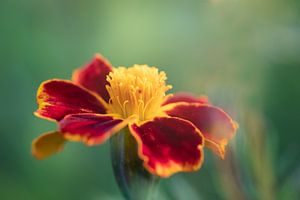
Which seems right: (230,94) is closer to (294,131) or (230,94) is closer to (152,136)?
(152,136)

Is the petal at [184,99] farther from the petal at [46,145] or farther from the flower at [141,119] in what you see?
the petal at [46,145]

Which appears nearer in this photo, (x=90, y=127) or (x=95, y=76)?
(x=90, y=127)

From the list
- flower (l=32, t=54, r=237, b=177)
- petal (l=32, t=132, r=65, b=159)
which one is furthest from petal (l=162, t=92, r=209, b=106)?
petal (l=32, t=132, r=65, b=159)

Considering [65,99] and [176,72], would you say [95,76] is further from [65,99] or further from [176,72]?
[176,72]

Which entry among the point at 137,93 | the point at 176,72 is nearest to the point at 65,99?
the point at 137,93

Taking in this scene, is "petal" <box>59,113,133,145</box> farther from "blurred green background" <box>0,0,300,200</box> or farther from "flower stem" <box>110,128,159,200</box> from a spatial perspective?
"blurred green background" <box>0,0,300,200</box>

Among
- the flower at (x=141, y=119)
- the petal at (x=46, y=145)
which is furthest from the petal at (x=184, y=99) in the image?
the petal at (x=46, y=145)
